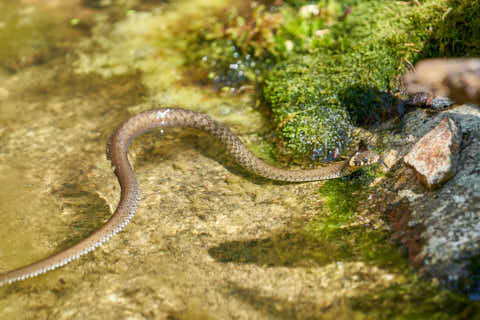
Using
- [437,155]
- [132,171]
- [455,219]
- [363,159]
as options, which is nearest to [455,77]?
[437,155]

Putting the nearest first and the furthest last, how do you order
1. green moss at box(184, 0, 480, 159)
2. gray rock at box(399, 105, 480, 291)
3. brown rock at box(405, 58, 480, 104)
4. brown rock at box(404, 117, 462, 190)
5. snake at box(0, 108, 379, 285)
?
1. brown rock at box(405, 58, 480, 104)
2. gray rock at box(399, 105, 480, 291)
3. brown rock at box(404, 117, 462, 190)
4. snake at box(0, 108, 379, 285)
5. green moss at box(184, 0, 480, 159)

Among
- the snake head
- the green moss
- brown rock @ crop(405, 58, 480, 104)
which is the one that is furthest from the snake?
brown rock @ crop(405, 58, 480, 104)

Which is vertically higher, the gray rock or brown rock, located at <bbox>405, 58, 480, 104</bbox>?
brown rock, located at <bbox>405, 58, 480, 104</bbox>

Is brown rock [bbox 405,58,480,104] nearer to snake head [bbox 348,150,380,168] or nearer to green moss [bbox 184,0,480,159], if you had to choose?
snake head [bbox 348,150,380,168]

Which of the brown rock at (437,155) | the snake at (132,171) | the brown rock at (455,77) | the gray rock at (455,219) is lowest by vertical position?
the snake at (132,171)

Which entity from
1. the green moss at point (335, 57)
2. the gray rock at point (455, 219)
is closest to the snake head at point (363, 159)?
the green moss at point (335, 57)

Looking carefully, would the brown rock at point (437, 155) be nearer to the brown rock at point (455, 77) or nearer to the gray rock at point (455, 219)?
the gray rock at point (455, 219)

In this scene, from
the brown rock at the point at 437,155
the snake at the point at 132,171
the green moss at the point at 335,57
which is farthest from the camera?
the green moss at the point at 335,57
